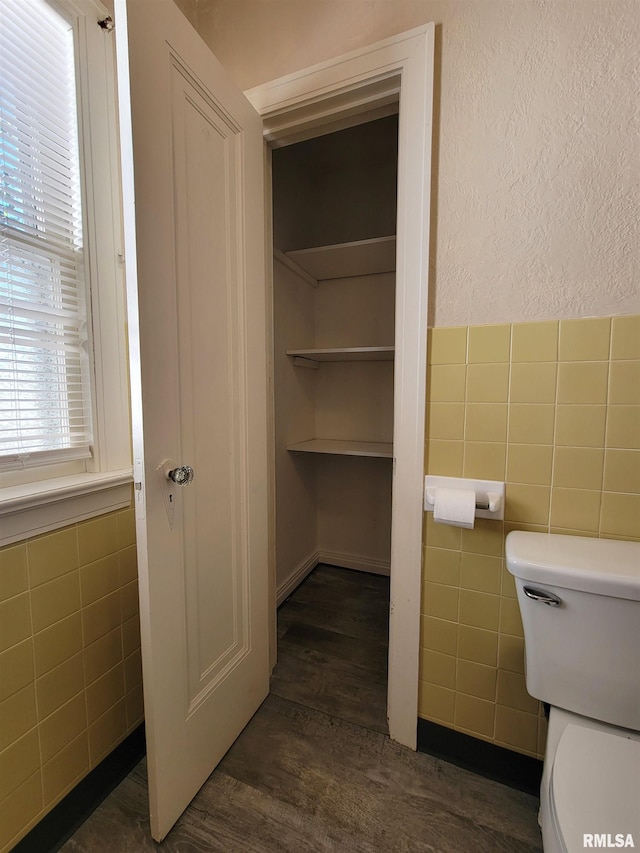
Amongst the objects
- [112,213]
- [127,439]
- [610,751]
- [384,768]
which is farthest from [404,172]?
[384,768]

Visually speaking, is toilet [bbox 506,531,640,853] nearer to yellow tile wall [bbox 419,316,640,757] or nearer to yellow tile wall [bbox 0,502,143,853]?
yellow tile wall [bbox 419,316,640,757]

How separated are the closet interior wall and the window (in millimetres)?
1001

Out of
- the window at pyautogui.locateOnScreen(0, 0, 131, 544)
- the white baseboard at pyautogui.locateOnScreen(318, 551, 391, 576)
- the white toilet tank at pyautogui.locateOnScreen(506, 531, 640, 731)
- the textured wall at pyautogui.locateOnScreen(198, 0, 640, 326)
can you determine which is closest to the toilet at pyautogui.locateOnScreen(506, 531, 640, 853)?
the white toilet tank at pyautogui.locateOnScreen(506, 531, 640, 731)

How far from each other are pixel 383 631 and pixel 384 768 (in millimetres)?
661

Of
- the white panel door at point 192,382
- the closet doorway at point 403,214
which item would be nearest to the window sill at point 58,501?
the white panel door at point 192,382

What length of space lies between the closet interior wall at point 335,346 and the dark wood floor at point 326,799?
75 centimetres

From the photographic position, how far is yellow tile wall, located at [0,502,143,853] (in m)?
0.81

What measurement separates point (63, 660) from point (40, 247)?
1062 mm

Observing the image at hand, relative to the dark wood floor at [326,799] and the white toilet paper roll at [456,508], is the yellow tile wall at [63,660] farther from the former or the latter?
the white toilet paper roll at [456,508]

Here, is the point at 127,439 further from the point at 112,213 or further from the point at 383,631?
the point at 383,631

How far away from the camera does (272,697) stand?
1.39 m

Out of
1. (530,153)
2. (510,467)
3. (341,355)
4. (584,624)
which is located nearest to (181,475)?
(510,467)

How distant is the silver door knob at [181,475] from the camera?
2.88 ft

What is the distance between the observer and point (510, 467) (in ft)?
3.32
